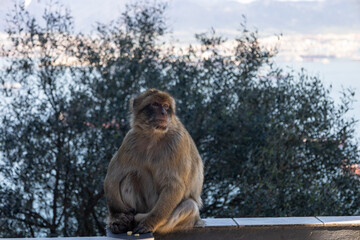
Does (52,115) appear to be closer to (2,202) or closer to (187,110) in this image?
(2,202)

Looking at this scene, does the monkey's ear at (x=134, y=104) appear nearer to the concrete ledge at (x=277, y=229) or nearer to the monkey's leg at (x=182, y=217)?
the monkey's leg at (x=182, y=217)

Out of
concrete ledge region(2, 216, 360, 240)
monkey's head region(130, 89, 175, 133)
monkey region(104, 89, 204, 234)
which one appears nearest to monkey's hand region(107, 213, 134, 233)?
monkey region(104, 89, 204, 234)

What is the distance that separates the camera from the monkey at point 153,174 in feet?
10.8

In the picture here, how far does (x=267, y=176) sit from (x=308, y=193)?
45 cm

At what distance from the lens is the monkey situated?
10.8ft

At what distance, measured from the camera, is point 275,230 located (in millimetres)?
3670

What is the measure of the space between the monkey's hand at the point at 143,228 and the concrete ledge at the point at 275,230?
287 mm

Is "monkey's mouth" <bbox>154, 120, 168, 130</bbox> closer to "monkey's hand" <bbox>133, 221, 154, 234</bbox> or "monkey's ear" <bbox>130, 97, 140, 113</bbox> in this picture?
"monkey's ear" <bbox>130, 97, 140, 113</bbox>

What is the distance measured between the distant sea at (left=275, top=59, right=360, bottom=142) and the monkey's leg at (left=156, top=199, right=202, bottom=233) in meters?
3.40

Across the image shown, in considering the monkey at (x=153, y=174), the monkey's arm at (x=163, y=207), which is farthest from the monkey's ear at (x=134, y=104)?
the monkey's arm at (x=163, y=207)

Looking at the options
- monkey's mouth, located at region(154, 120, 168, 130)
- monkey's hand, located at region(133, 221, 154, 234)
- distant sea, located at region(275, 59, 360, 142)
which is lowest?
monkey's hand, located at region(133, 221, 154, 234)

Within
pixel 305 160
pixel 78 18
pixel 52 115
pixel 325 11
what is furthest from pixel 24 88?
pixel 325 11

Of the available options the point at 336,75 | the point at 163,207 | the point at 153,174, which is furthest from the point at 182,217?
the point at 336,75

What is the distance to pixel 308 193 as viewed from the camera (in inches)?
226
